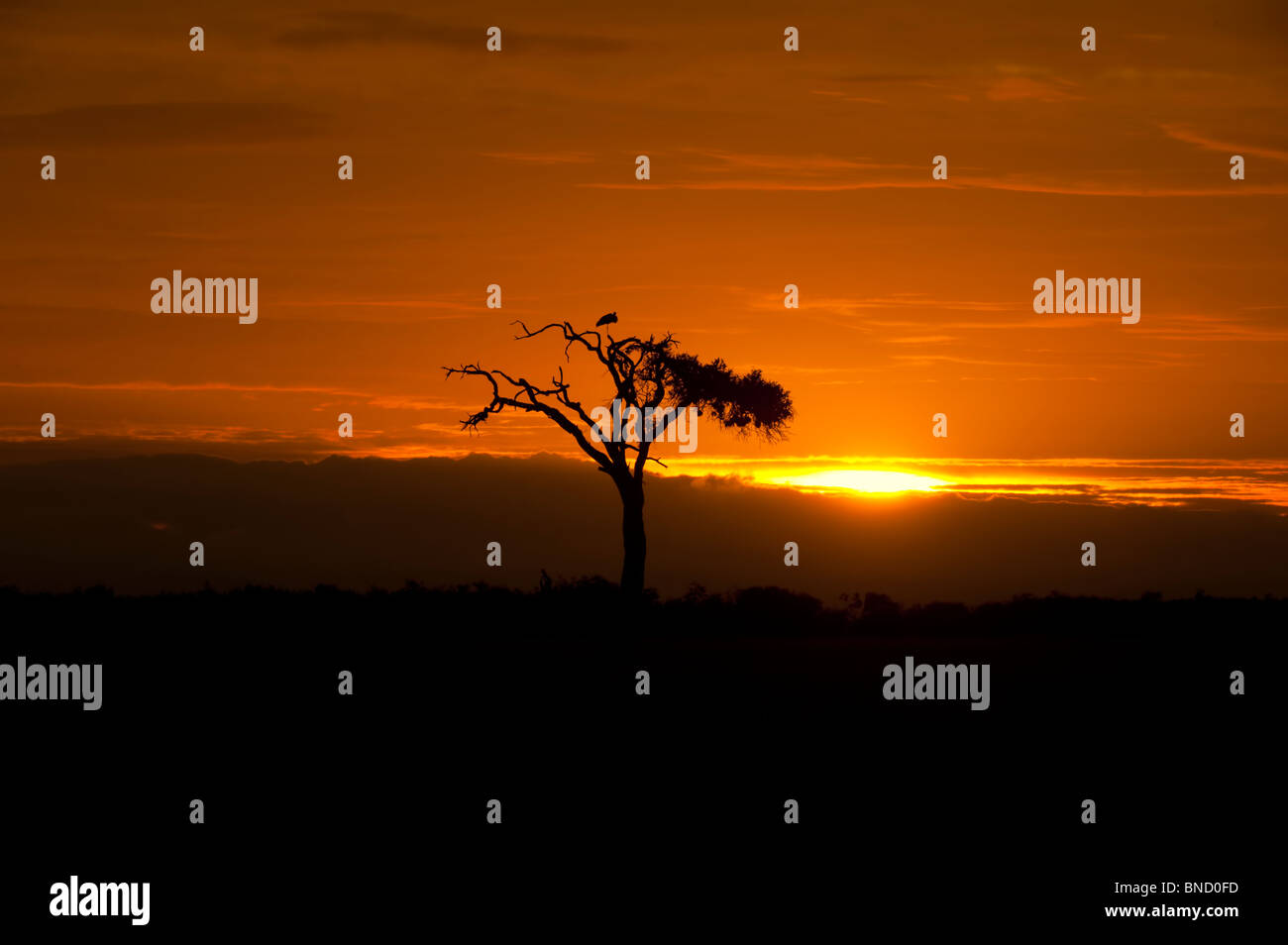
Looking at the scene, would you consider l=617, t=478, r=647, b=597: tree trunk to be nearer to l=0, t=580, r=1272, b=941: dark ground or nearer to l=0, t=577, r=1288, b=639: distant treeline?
l=0, t=577, r=1288, b=639: distant treeline

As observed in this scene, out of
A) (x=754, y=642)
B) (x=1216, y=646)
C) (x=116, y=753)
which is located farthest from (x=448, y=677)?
(x=1216, y=646)

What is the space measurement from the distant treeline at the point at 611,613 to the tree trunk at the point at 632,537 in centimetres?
62

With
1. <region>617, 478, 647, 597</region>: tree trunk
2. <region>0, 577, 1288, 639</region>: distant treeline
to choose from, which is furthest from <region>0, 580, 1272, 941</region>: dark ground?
<region>617, 478, 647, 597</region>: tree trunk

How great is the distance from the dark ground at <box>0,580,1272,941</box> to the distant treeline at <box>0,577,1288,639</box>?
126 inches

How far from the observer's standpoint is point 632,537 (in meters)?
41.4

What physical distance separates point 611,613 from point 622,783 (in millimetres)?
21900

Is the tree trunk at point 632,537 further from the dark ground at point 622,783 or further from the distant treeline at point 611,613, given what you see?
the dark ground at point 622,783

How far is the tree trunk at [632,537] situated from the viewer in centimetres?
4119

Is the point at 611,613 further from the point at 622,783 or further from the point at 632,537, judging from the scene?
the point at 622,783

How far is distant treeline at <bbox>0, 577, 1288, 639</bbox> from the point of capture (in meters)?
36.7

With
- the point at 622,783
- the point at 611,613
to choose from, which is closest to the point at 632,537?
the point at 611,613
